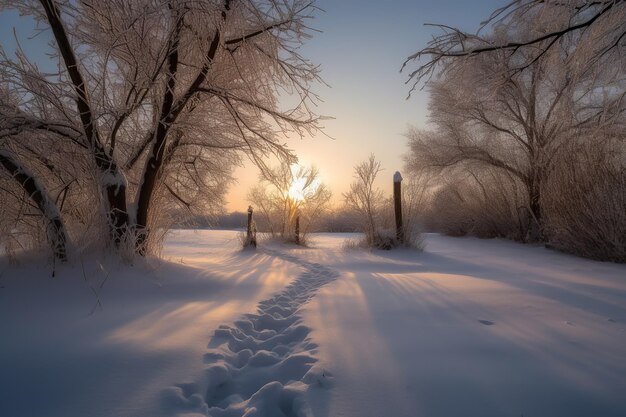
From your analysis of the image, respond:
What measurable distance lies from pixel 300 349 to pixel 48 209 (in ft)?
10.6

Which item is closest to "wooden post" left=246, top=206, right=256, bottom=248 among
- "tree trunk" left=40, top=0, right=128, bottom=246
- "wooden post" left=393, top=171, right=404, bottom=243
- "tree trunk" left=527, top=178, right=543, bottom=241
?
"wooden post" left=393, top=171, right=404, bottom=243

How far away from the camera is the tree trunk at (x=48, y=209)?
3.29 meters

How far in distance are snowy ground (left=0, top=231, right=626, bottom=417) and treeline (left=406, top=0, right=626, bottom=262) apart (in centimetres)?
239

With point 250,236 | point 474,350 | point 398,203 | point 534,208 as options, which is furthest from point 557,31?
point 534,208

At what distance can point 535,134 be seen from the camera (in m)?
10.8

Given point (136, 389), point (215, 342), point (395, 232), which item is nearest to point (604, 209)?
point (395, 232)

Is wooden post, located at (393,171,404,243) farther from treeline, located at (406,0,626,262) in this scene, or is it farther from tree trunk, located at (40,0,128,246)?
tree trunk, located at (40,0,128,246)

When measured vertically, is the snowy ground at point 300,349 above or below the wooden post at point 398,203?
below

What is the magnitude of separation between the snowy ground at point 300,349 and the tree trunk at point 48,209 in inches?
9.7

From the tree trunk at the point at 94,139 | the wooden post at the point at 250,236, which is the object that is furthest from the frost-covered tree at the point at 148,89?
the wooden post at the point at 250,236

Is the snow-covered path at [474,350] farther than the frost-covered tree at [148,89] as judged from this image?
No

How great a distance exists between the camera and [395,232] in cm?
962

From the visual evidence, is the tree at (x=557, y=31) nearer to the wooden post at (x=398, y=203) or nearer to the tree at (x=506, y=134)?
the tree at (x=506, y=134)

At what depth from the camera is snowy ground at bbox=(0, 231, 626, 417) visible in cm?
141
